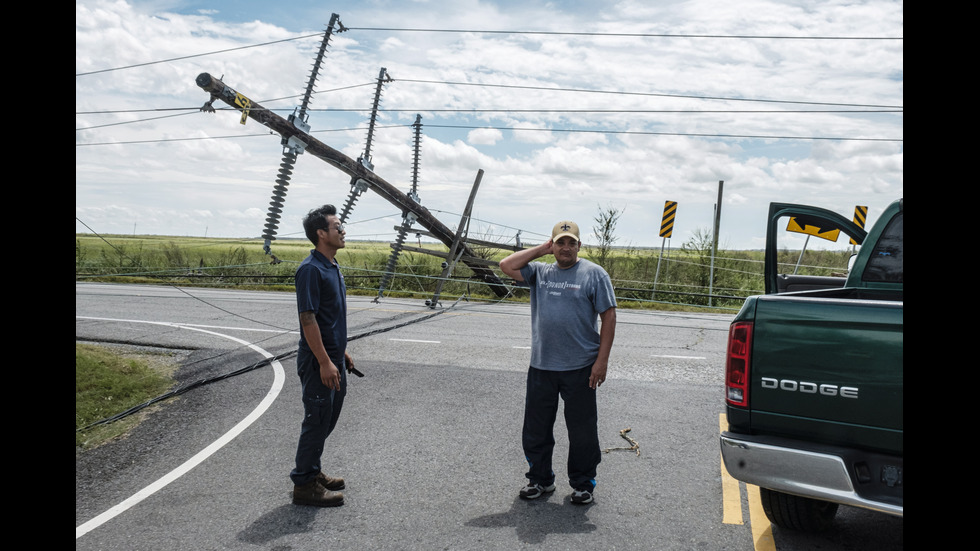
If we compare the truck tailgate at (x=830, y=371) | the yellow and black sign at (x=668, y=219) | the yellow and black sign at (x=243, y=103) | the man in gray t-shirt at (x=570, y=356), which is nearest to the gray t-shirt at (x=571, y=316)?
the man in gray t-shirt at (x=570, y=356)

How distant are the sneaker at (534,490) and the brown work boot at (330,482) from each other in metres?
1.22

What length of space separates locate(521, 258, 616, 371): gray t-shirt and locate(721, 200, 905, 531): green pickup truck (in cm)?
110

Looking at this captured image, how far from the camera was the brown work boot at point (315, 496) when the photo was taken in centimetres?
454

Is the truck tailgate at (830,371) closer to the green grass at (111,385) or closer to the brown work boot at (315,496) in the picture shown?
the brown work boot at (315,496)

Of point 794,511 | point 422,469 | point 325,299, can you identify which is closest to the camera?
point 794,511

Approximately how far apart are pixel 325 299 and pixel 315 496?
4.15 ft

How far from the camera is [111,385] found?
770cm

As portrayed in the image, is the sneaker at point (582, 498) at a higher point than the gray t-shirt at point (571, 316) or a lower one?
lower

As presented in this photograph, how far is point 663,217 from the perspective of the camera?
19.4m

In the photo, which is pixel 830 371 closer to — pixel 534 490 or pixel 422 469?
pixel 534 490

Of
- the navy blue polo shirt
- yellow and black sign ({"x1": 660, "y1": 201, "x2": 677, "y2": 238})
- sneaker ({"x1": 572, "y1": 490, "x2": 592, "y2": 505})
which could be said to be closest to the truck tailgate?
sneaker ({"x1": 572, "y1": 490, "x2": 592, "y2": 505})

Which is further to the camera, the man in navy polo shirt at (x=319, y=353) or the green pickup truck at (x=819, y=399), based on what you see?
the man in navy polo shirt at (x=319, y=353)

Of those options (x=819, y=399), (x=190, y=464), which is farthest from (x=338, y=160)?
(x=819, y=399)

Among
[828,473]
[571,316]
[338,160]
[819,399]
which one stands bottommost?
[828,473]
